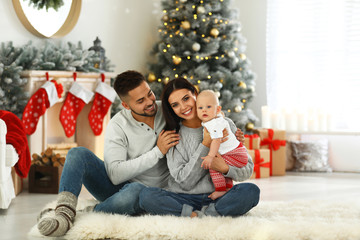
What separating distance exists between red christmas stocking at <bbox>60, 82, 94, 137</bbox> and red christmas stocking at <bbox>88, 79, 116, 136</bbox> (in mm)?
111

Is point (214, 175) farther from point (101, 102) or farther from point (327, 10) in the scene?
point (327, 10)

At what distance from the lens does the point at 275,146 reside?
190 inches

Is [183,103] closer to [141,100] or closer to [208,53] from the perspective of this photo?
[141,100]

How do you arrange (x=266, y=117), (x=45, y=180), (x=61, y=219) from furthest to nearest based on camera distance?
(x=266, y=117), (x=45, y=180), (x=61, y=219)

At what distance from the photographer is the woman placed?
8.24 ft

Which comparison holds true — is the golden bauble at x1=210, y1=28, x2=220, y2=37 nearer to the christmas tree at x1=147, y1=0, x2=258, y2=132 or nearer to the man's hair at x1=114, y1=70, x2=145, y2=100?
the christmas tree at x1=147, y1=0, x2=258, y2=132

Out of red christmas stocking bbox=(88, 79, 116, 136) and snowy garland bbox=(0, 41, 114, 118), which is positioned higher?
snowy garland bbox=(0, 41, 114, 118)

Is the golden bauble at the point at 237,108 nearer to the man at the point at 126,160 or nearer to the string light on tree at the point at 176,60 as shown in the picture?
the string light on tree at the point at 176,60

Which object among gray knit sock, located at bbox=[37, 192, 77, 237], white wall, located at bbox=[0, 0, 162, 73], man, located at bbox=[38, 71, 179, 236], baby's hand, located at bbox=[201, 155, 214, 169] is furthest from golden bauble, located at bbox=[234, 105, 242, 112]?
gray knit sock, located at bbox=[37, 192, 77, 237]

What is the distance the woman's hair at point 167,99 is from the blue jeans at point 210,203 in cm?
33

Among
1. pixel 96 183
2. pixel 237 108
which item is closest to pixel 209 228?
pixel 96 183

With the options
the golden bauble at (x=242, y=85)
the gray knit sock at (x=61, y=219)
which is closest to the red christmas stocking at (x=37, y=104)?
the gray knit sock at (x=61, y=219)

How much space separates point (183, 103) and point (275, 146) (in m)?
2.44

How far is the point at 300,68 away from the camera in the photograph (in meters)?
5.39
